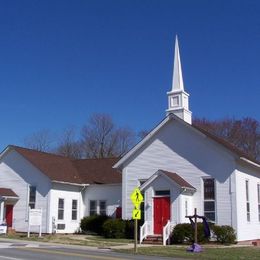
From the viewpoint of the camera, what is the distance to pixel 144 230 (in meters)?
31.1

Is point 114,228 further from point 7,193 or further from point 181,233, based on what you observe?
point 7,193

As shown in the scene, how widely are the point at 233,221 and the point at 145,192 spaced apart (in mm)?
5981

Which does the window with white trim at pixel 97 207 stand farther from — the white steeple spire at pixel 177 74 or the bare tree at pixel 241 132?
the bare tree at pixel 241 132

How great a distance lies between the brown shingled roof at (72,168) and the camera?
37844 mm

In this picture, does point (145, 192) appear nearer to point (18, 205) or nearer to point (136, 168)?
point (136, 168)

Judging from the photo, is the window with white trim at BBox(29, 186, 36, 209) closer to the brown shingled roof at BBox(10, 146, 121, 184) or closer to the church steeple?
the brown shingled roof at BBox(10, 146, 121, 184)

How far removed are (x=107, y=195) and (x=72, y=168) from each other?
470cm

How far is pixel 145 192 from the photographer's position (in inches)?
1277

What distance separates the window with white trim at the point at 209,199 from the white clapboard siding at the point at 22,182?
11969 millimetres

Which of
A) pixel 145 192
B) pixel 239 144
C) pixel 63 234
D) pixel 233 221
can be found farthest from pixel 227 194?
pixel 239 144

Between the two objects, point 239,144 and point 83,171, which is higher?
point 239,144

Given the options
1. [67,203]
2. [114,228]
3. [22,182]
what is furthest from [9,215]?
[114,228]

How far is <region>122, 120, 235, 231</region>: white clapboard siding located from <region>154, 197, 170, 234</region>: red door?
1881mm

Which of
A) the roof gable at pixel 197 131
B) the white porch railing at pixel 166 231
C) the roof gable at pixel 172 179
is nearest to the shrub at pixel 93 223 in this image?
the roof gable at pixel 197 131
